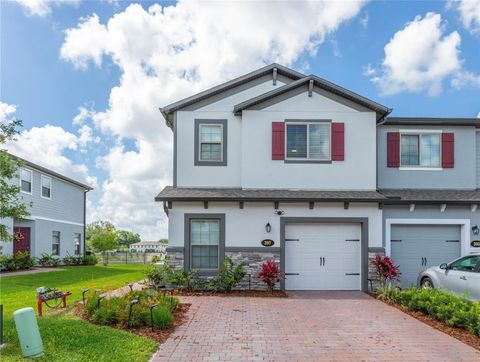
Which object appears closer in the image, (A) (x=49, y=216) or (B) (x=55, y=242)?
(A) (x=49, y=216)

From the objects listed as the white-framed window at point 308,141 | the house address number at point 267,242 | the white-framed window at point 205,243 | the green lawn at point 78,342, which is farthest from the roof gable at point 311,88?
the green lawn at point 78,342

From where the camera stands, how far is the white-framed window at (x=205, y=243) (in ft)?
39.7

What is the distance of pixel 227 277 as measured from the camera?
11508mm

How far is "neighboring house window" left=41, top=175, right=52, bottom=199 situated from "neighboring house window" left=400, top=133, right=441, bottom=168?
20236 millimetres

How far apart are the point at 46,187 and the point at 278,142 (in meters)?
17.2

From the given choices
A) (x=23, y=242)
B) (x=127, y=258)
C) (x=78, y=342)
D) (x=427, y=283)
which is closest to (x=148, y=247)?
(x=127, y=258)

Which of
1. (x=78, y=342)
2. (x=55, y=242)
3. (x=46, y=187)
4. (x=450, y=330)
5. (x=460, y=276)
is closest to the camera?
(x=78, y=342)

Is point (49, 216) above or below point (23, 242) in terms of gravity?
A: above

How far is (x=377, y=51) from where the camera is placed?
47.2 ft

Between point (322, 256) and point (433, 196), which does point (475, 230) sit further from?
point (322, 256)

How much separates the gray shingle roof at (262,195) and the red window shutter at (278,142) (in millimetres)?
1177

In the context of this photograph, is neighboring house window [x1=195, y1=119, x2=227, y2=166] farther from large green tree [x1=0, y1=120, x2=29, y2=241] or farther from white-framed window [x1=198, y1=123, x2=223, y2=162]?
large green tree [x1=0, y1=120, x2=29, y2=241]

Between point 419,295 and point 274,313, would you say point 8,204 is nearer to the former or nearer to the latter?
point 274,313

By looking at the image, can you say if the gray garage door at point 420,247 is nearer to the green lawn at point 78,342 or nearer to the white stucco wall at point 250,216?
the white stucco wall at point 250,216
